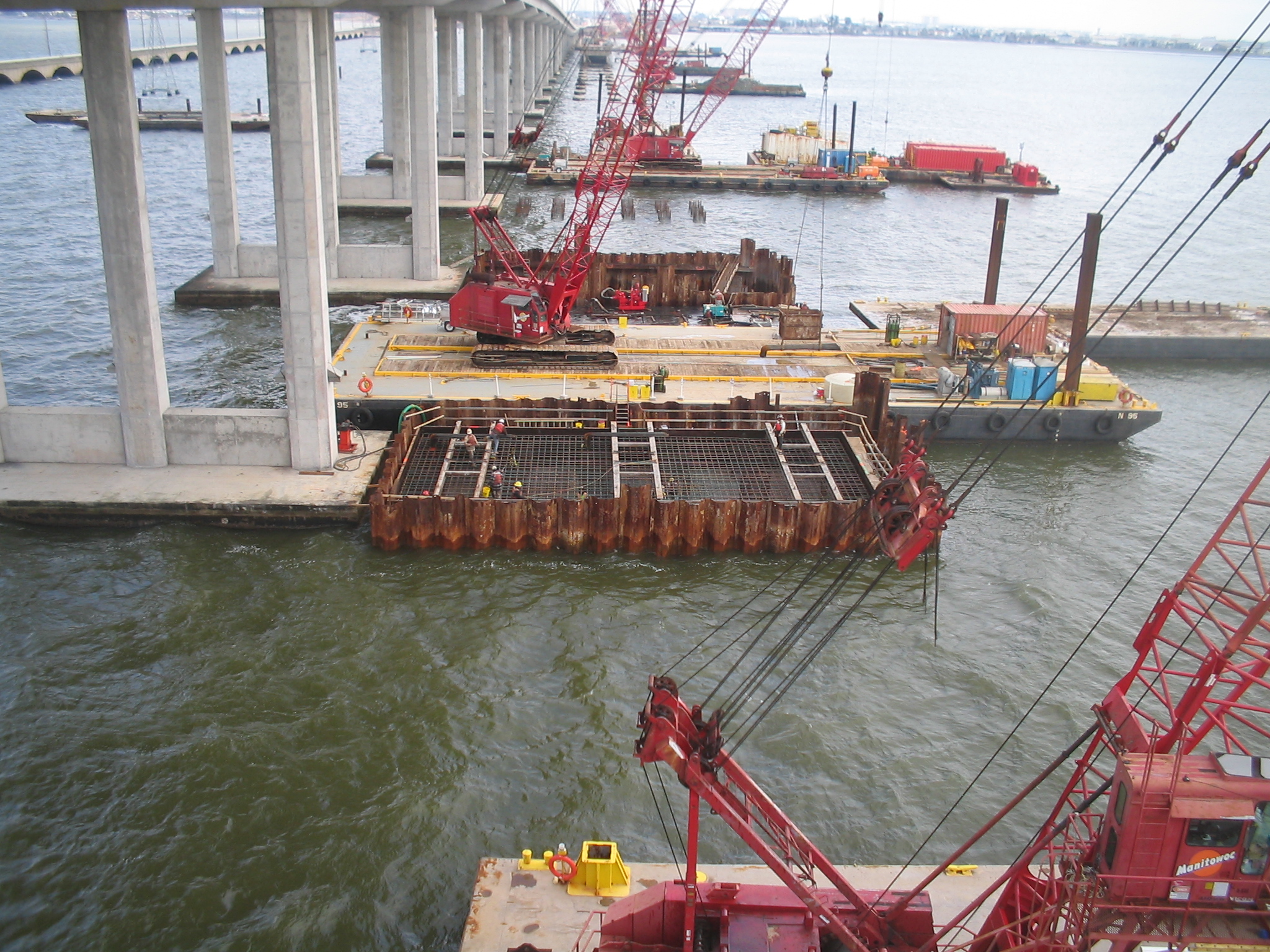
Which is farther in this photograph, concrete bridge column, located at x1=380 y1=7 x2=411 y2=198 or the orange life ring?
concrete bridge column, located at x1=380 y1=7 x2=411 y2=198

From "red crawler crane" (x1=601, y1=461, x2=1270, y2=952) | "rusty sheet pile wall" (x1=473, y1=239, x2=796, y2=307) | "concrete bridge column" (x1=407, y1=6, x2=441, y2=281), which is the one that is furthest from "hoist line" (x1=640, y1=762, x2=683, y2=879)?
Answer: "concrete bridge column" (x1=407, y1=6, x2=441, y2=281)

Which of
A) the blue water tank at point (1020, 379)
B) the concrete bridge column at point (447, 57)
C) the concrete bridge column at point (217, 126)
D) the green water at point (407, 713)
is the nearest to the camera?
the green water at point (407, 713)

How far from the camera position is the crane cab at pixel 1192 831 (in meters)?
11.9

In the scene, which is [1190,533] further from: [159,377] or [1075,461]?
[159,377]

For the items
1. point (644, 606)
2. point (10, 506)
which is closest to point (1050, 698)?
point (644, 606)

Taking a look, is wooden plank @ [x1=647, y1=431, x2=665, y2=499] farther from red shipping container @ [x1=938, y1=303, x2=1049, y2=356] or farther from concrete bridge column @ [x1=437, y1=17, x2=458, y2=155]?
concrete bridge column @ [x1=437, y1=17, x2=458, y2=155]

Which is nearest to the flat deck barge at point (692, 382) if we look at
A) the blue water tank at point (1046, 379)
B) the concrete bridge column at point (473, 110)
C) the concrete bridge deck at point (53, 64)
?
the blue water tank at point (1046, 379)

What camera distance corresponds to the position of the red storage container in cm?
9875

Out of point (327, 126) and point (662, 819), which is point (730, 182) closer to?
point (327, 126)

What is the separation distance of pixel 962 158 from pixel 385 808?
96842 millimetres

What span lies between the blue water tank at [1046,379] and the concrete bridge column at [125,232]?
28015mm

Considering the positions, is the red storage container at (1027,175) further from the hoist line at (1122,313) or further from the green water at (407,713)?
the green water at (407,713)

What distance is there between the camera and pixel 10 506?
29062mm

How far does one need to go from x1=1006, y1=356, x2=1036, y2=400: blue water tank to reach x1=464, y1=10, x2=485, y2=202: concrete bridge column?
1600 inches
